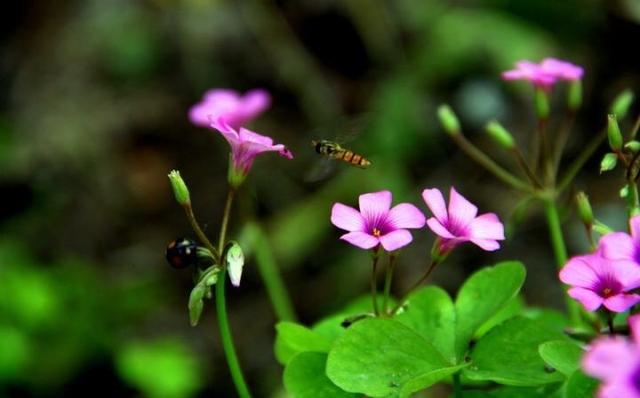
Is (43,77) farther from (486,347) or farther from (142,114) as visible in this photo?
(486,347)

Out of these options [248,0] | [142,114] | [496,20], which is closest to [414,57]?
[496,20]

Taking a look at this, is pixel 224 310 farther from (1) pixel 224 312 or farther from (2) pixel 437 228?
(2) pixel 437 228

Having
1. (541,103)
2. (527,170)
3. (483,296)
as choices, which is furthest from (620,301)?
(541,103)

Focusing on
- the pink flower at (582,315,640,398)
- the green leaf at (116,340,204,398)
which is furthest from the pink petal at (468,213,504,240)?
the green leaf at (116,340,204,398)

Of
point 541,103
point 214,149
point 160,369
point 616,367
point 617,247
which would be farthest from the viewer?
point 214,149

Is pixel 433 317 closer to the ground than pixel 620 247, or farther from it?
closer to the ground

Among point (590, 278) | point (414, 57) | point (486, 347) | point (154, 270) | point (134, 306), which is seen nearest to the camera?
point (590, 278)

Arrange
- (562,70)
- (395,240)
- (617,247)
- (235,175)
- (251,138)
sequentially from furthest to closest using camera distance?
1. (562,70)
2. (235,175)
3. (251,138)
4. (395,240)
5. (617,247)
